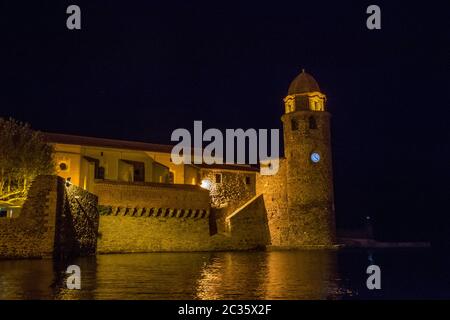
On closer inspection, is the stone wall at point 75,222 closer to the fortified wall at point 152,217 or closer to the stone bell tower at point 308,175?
the fortified wall at point 152,217

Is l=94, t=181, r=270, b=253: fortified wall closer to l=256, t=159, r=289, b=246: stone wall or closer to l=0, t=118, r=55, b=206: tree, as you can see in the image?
l=256, t=159, r=289, b=246: stone wall

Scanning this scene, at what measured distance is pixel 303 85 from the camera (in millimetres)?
40594

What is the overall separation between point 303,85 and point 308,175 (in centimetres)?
829

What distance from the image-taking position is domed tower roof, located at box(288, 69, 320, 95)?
4041 cm

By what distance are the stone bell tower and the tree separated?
2049 cm

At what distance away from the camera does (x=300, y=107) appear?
39.9 metres

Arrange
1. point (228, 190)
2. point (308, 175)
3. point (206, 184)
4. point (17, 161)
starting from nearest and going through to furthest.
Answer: point (17, 161) < point (308, 175) < point (206, 184) < point (228, 190)

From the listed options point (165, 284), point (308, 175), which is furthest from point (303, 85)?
point (165, 284)

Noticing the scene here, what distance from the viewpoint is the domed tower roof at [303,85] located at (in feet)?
133

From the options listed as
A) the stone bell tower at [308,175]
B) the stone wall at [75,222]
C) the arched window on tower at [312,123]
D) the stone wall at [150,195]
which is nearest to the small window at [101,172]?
the stone wall at [150,195]

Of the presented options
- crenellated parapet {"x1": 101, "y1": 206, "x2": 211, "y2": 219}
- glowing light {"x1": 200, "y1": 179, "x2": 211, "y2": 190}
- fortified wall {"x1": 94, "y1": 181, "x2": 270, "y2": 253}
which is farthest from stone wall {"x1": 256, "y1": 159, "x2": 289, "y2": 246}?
crenellated parapet {"x1": 101, "y1": 206, "x2": 211, "y2": 219}

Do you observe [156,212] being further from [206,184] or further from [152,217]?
[206,184]
